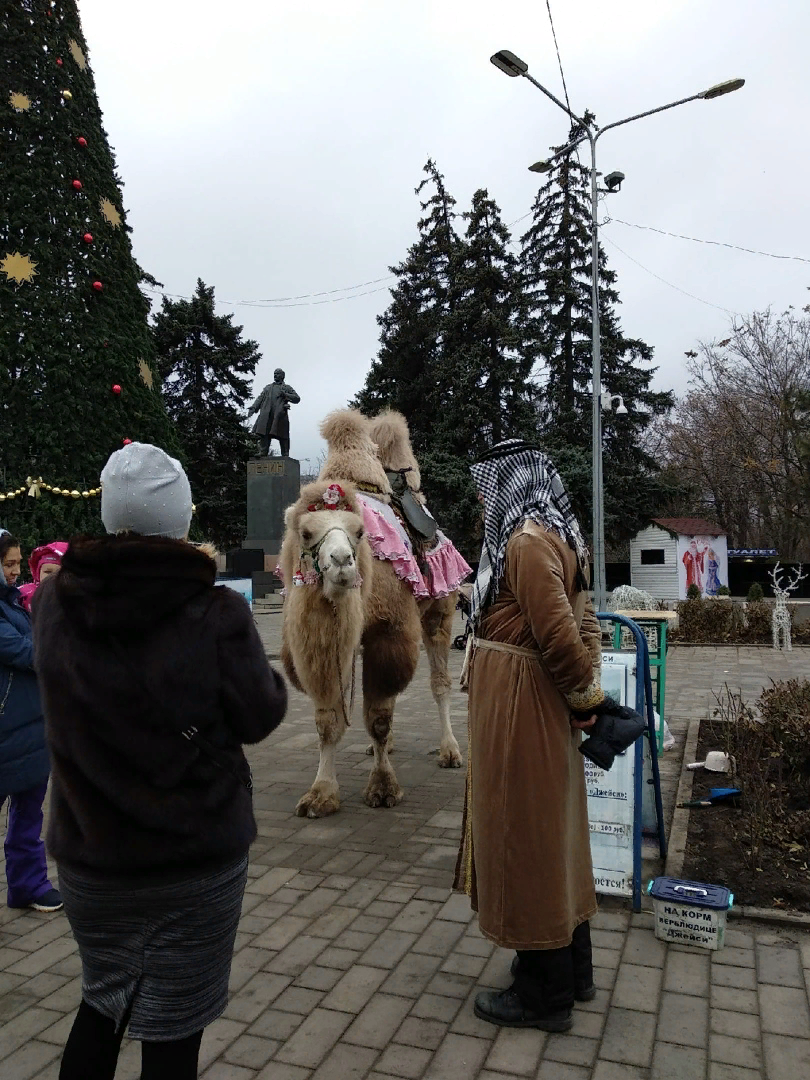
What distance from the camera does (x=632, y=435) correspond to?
29078 millimetres

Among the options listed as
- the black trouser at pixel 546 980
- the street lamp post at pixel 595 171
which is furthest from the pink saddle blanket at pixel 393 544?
the street lamp post at pixel 595 171

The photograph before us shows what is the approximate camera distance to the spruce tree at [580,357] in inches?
1096

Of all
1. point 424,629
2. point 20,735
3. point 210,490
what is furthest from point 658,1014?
point 210,490

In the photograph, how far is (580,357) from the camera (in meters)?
28.7

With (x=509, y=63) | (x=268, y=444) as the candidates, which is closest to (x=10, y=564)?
(x=509, y=63)

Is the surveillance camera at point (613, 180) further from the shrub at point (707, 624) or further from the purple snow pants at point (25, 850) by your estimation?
the purple snow pants at point (25, 850)

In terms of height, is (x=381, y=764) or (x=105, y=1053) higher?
(x=105, y=1053)

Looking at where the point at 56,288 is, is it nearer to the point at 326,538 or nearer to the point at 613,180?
the point at 326,538

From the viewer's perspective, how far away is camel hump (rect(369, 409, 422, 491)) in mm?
7453

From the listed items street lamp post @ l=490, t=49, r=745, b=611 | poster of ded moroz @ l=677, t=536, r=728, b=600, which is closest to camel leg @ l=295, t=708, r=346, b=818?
street lamp post @ l=490, t=49, r=745, b=611

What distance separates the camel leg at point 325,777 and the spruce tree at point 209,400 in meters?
27.2

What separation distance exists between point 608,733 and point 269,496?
2226 centimetres

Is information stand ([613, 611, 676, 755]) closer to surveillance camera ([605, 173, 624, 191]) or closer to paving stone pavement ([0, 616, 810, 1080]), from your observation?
paving stone pavement ([0, 616, 810, 1080])

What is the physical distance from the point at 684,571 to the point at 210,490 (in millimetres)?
17581
